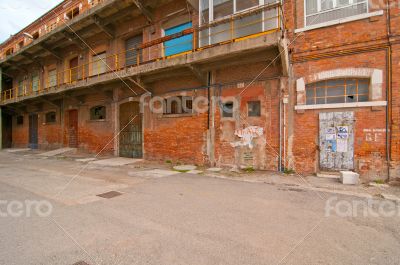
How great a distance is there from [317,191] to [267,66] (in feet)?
16.2

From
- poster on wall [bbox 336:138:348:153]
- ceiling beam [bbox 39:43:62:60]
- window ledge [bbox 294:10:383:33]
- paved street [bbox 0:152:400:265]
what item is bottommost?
paved street [bbox 0:152:400:265]

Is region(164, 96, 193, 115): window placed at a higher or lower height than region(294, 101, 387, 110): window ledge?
higher

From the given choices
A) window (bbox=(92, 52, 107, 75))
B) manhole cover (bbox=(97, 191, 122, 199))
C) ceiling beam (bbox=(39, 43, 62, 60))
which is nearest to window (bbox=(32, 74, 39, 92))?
ceiling beam (bbox=(39, 43, 62, 60))

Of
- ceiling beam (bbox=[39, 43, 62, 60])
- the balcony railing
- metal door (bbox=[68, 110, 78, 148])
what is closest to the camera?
the balcony railing

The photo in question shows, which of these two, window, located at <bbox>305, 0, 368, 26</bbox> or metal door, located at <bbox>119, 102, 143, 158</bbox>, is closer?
window, located at <bbox>305, 0, 368, 26</bbox>

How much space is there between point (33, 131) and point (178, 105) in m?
17.2

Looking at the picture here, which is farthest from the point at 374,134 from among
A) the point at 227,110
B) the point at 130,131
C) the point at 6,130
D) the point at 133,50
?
the point at 6,130

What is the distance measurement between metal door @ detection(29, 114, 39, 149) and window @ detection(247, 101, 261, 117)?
19691mm

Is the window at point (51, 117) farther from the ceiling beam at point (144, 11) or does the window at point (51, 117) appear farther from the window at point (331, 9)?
the window at point (331, 9)

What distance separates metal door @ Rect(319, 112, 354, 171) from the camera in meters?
7.24

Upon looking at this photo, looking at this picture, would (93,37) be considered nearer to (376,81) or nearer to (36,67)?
(36,67)

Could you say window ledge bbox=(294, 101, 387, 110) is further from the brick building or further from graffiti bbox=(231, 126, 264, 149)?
graffiti bbox=(231, 126, 264, 149)

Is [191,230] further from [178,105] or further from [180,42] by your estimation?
[180,42]

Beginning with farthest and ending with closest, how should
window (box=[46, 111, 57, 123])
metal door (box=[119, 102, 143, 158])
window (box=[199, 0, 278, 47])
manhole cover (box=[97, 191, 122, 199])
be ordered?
window (box=[46, 111, 57, 123])
metal door (box=[119, 102, 143, 158])
window (box=[199, 0, 278, 47])
manhole cover (box=[97, 191, 122, 199])
